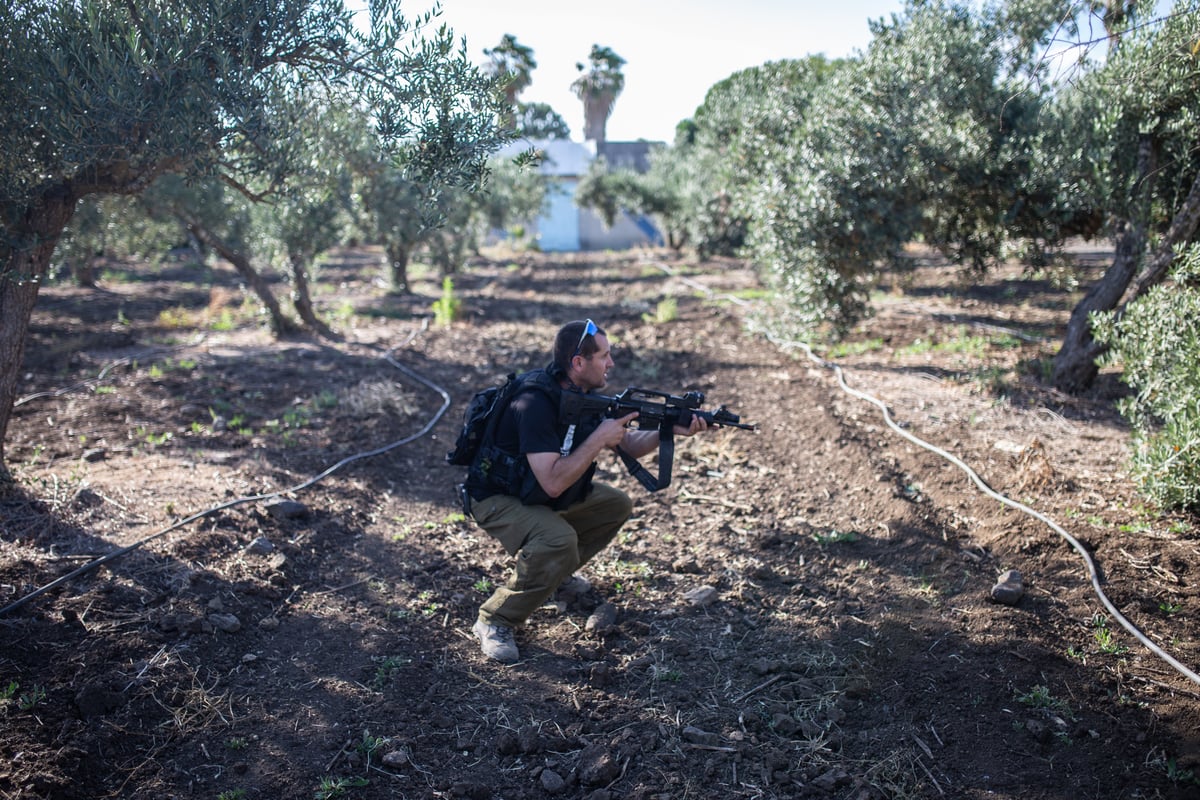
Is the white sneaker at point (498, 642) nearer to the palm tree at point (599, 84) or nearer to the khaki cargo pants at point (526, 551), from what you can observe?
the khaki cargo pants at point (526, 551)

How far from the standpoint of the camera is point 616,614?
14.7ft

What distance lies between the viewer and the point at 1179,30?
5781 millimetres

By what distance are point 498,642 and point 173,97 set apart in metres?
3.45

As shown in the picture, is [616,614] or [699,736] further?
[616,614]

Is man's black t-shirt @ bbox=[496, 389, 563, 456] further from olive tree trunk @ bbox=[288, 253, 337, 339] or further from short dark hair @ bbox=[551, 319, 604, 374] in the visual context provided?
olive tree trunk @ bbox=[288, 253, 337, 339]

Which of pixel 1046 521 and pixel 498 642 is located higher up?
pixel 1046 521

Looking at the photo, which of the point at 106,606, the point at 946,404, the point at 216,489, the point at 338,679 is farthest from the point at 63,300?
the point at 946,404

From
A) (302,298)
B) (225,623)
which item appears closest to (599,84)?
(302,298)

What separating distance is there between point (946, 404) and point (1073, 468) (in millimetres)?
1826

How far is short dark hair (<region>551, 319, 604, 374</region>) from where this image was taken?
411cm

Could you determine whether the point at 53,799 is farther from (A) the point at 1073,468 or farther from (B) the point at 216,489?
(A) the point at 1073,468

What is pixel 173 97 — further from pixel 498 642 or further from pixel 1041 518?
pixel 1041 518

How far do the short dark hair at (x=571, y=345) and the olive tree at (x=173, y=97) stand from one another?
1.28 meters

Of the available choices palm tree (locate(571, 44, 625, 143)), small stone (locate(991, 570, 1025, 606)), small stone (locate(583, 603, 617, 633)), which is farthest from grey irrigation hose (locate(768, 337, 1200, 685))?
palm tree (locate(571, 44, 625, 143))
